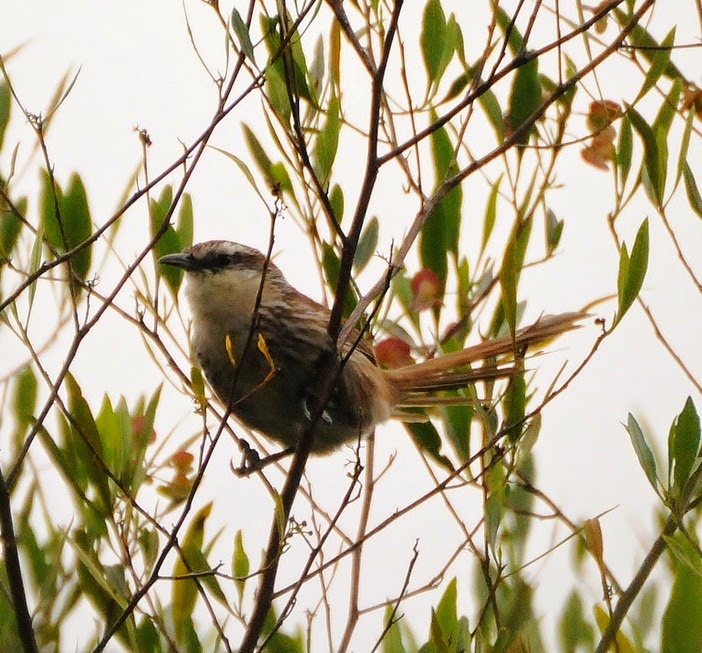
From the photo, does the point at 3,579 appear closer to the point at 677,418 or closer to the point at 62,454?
the point at 62,454

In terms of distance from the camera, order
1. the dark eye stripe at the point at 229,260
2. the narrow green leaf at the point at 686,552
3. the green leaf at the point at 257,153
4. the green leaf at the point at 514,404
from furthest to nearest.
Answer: the dark eye stripe at the point at 229,260 → the green leaf at the point at 257,153 → the green leaf at the point at 514,404 → the narrow green leaf at the point at 686,552

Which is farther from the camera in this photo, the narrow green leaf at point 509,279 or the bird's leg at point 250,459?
the bird's leg at point 250,459

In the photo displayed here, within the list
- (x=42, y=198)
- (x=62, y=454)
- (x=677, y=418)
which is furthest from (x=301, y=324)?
(x=677, y=418)

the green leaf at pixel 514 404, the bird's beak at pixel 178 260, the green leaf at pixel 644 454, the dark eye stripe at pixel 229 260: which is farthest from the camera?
the dark eye stripe at pixel 229 260

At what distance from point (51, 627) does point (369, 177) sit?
1.04m

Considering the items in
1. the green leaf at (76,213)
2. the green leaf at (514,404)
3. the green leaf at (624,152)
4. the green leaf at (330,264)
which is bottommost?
the green leaf at (514,404)

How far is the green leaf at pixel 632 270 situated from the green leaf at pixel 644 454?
0.80 feet

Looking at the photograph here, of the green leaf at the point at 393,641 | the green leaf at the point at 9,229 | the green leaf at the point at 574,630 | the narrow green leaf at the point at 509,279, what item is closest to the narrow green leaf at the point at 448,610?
the green leaf at the point at 393,641

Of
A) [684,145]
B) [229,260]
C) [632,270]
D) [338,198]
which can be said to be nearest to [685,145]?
[684,145]

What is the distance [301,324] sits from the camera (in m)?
3.32

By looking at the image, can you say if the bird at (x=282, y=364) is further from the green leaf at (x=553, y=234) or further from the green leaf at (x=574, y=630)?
the green leaf at (x=574, y=630)

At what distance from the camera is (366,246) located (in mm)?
2670

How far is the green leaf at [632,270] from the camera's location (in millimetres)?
1890

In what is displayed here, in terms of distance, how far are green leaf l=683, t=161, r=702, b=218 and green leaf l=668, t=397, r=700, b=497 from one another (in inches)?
20.3
